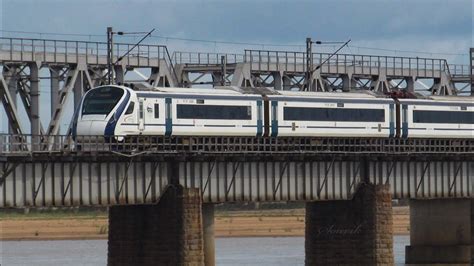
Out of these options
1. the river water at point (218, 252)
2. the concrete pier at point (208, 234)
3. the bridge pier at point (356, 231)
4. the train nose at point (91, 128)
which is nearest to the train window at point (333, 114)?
the bridge pier at point (356, 231)

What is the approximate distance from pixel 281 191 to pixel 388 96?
46.2ft

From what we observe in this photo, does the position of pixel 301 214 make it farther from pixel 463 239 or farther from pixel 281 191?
pixel 281 191

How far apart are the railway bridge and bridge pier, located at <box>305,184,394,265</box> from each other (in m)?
0.05

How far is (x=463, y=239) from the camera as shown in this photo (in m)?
99.2

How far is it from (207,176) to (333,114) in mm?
12593

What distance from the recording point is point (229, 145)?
77.3 metres

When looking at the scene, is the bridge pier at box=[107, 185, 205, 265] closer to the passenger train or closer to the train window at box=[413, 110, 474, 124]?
the passenger train

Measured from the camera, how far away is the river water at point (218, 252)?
10719cm

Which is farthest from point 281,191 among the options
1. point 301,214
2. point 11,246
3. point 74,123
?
point 301,214

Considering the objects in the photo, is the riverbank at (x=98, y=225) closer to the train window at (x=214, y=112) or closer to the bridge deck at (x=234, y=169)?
the bridge deck at (x=234, y=169)

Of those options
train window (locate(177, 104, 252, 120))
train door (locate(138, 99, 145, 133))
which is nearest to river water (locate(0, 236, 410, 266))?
train window (locate(177, 104, 252, 120))

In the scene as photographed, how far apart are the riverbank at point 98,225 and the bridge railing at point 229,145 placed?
6495 centimetres

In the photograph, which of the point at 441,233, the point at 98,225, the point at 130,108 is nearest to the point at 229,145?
the point at 130,108

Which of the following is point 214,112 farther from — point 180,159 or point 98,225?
point 98,225
